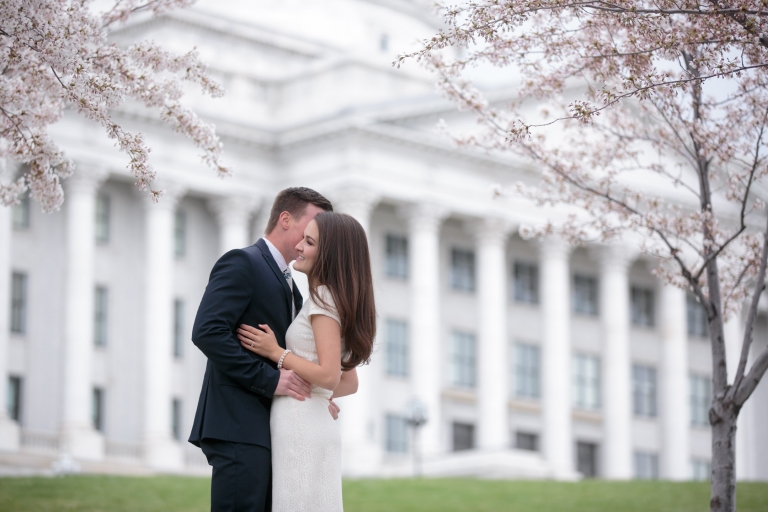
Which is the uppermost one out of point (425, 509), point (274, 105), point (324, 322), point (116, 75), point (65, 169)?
point (274, 105)

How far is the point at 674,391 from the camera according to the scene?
6097 cm

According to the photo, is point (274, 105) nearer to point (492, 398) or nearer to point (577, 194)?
point (492, 398)

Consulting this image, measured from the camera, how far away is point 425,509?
29469mm

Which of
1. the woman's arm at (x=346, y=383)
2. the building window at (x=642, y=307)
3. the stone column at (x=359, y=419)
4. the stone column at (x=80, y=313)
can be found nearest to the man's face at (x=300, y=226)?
the woman's arm at (x=346, y=383)

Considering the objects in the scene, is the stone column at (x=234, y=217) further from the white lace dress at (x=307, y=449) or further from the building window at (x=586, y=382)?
the white lace dress at (x=307, y=449)

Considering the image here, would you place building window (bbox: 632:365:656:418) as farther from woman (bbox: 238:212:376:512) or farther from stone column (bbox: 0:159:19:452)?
woman (bbox: 238:212:376:512)

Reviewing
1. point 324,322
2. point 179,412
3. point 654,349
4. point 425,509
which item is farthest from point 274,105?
point 324,322

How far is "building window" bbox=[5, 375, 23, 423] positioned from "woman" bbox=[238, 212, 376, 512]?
133ft

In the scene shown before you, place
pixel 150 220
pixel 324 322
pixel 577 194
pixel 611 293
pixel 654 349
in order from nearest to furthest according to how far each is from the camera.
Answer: pixel 324 322, pixel 577 194, pixel 150 220, pixel 611 293, pixel 654 349

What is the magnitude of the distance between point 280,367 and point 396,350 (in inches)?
1819

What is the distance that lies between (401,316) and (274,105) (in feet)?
30.5

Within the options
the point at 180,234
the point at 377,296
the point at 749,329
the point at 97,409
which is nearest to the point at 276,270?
the point at 749,329

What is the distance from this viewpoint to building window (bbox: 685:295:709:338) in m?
66.1

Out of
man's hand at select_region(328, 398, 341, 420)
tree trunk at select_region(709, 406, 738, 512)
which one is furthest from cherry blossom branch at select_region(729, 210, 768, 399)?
man's hand at select_region(328, 398, 341, 420)
